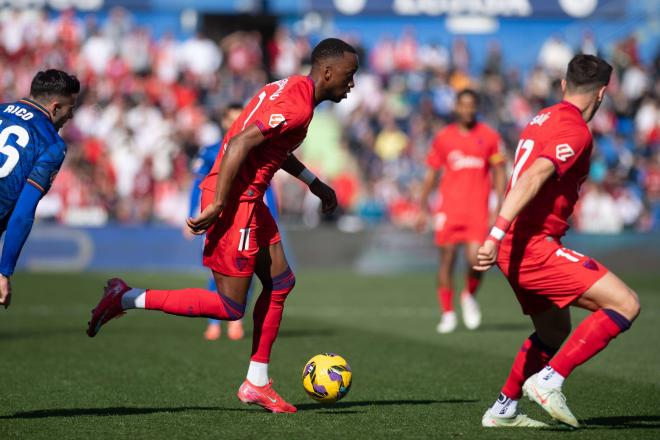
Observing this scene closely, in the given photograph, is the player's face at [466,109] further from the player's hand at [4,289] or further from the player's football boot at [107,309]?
the player's hand at [4,289]

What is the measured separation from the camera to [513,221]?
6336mm

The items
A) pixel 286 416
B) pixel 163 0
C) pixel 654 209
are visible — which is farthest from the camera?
pixel 163 0

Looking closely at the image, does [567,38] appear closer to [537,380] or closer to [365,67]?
[365,67]

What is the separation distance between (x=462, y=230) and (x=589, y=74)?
654 cm

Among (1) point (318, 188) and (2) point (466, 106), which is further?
(2) point (466, 106)

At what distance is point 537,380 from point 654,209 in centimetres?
1779

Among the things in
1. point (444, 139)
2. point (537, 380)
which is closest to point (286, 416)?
point (537, 380)

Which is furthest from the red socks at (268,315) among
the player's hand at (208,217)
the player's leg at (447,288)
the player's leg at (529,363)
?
the player's leg at (447,288)

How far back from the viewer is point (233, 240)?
22.4ft

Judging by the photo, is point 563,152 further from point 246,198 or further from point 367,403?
point 367,403

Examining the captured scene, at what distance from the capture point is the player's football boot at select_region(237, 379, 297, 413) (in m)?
7.17

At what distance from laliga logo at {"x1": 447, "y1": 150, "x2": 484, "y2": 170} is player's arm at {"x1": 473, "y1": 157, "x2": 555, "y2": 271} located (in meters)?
6.68

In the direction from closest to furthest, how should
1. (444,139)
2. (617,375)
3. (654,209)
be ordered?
1. (617,375)
2. (444,139)
3. (654,209)

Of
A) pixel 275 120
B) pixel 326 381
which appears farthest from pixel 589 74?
pixel 326 381
